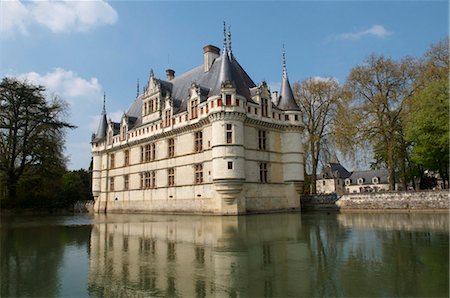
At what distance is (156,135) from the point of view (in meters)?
31.0

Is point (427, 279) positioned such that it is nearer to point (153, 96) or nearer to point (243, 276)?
point (243, 276)

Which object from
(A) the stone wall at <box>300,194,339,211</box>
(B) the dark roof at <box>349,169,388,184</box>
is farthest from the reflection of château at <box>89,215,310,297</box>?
(B) the dark roof at <box>349,169,388,184</box>

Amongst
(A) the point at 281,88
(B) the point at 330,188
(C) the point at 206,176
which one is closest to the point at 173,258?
(C) the point at 206,176

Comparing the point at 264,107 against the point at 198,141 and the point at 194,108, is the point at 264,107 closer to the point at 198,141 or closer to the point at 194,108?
the point at 194,108

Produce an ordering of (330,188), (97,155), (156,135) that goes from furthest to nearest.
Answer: (330,188) < (97,155) < (156,135)

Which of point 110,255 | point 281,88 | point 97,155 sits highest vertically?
point 281,88

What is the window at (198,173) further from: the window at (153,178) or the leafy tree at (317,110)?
the leafy tree at (317,110)

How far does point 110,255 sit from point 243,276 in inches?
168

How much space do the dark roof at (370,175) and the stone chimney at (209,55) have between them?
1668 inches

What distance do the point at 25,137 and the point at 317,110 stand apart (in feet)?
88.5

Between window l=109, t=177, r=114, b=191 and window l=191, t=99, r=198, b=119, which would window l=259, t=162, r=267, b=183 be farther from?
window l=109, t=177, r=114, b=191

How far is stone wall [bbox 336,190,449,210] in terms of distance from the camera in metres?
22.3

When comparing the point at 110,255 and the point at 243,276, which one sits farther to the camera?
the point at 110,255

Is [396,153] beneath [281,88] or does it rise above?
beneath
